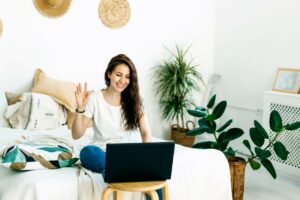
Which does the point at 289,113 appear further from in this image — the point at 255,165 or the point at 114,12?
the point at 114,12

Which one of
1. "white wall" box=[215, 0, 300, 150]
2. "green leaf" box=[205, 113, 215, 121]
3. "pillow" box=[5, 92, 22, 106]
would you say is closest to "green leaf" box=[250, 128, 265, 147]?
"green leaf" box=[205, 113, 215, 121]

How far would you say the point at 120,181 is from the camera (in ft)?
5.79

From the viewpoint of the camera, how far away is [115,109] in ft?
7.84

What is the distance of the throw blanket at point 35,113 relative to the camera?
313 cm

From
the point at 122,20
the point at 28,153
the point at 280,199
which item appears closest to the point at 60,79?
the point at 122,20

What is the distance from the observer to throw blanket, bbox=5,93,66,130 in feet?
10.3

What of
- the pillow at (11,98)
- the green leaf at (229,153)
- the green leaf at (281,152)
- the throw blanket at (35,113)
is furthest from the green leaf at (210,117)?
the pillow at (11,98)

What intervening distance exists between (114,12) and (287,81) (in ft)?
6.43

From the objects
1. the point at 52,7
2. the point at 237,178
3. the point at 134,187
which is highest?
the point at 52,7

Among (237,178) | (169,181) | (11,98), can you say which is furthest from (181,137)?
(169,181)

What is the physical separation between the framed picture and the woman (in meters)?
1.88

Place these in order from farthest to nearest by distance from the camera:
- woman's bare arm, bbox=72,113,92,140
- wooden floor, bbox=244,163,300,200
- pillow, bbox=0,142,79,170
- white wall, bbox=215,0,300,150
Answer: white wall, bbox=215,0,300,150
wooden floor, bbox=244,163,300,200
woman's bare arm, bbox=72,113,92,140
pillow, bbox=0,142,79,170

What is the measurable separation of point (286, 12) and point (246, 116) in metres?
1.27

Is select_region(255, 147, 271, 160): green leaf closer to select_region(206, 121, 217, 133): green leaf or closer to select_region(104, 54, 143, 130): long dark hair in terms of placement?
select_region(206, 121, 217, 133): green leaf
